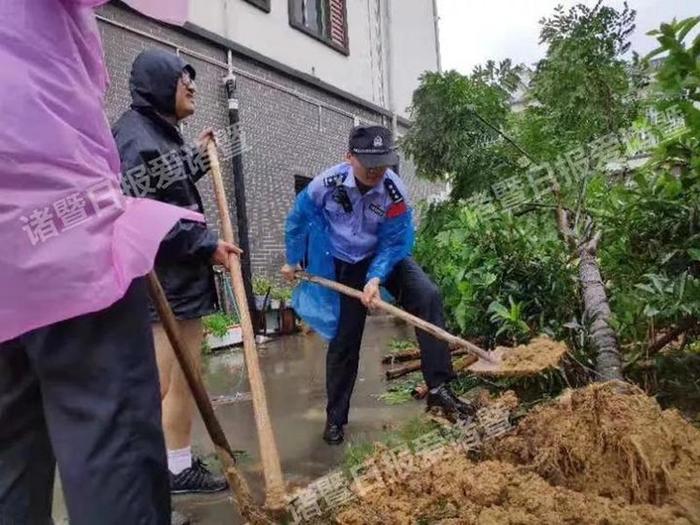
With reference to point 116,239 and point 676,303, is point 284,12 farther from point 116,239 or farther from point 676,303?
point 116,239

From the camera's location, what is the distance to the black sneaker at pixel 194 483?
9.31 feet

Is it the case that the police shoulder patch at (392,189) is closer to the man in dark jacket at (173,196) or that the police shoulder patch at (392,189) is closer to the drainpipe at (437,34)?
the man in dark jacket at (173,196)

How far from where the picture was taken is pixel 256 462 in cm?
325

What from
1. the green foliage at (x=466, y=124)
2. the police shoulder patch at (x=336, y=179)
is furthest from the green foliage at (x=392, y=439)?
the green foliage at (x=466, y=124)

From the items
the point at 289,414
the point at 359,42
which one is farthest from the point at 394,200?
the point at 359,42

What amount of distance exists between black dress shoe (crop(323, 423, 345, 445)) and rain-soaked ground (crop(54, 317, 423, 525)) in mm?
39

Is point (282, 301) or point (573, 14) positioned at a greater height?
point (573, 14)

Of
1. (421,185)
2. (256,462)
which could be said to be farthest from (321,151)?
(256,462)

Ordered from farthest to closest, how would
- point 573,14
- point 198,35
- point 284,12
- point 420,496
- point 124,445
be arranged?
1. point 284,12
2. point 198,35
3. point 573,14
4. point 420,496
5. point 124,445

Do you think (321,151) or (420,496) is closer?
(420,496)

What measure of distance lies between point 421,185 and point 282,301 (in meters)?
6.64

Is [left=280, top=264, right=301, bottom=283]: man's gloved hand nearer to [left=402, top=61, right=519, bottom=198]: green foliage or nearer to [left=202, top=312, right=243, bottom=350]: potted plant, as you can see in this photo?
[left=202, top=312, right=243, bottom=350]: potted plant

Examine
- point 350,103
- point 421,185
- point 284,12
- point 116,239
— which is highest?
point 284,12

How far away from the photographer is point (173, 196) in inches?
108
